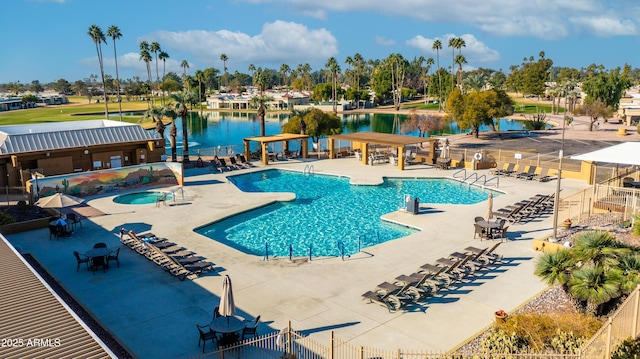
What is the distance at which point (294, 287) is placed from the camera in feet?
55.7

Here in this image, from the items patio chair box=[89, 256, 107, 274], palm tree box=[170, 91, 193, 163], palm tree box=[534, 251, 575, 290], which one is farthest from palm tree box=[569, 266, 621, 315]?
palm tree box=[170, 91, 193, 163]

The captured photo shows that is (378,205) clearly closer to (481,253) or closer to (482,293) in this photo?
(481,253)

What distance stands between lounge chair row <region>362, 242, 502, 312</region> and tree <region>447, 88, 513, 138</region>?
119 ft

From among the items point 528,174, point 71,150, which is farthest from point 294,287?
point 528,174

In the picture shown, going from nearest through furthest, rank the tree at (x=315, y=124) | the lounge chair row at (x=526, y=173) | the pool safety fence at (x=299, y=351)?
the pool safety fence at (x=299, y=351) < the lounge chair row at (x=526, y=173) < the tree at (x=315, y=124)

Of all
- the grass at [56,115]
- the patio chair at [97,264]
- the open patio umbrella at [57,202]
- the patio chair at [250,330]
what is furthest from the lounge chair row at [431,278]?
the grass at [56,115]

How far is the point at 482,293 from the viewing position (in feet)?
53.5

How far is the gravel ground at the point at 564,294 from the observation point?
13.2 m

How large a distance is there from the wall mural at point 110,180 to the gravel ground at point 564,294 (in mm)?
23556

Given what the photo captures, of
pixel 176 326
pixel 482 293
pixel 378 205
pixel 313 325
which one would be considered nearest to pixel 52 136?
pixel 378 205

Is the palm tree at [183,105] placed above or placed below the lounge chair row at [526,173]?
above

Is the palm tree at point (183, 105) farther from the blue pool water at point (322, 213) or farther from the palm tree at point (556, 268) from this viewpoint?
the palm tree at point (556, 268)

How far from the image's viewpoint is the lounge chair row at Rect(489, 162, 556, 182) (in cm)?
3381

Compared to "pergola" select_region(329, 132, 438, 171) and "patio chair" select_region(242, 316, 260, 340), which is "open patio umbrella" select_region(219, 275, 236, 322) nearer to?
"patio chair" select_region(242, 316, 260, 340)
